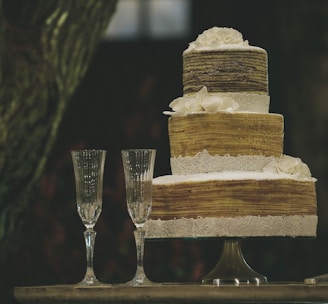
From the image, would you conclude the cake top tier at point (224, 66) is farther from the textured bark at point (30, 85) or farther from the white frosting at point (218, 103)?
the textured bark at point (30, 85)

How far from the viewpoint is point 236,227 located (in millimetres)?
4191

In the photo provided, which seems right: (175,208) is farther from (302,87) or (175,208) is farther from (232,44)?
(302,87)

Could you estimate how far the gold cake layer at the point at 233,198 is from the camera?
4.20 m

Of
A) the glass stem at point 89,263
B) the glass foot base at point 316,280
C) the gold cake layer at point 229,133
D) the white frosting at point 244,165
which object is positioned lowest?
the glass foot base at point 316,280

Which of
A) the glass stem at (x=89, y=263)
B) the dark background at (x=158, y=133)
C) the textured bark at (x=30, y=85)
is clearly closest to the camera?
the glass stem at (x=89, y=263)

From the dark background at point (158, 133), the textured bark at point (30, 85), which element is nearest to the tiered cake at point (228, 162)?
the textured bark at point (30, 85)

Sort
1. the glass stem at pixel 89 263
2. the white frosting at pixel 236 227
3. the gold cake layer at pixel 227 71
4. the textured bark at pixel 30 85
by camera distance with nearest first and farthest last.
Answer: the glass stem at pixel 89 263 < the white frosting at pixel 236 227 < the gold cake layer at pixel 227 71 < the textured bark at pixel 30 85

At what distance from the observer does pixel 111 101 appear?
764 cm

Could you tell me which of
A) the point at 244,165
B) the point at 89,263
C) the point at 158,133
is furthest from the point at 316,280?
the point at 158,133

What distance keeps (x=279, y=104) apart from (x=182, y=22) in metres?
0.82

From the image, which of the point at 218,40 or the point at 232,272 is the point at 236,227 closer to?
the point at 232,272

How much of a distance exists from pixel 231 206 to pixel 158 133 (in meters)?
2.43

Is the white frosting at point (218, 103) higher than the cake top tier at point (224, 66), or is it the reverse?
the cake top tier at point (224, 66)

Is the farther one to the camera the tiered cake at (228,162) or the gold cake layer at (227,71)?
the gold cake layer at (227,71)
